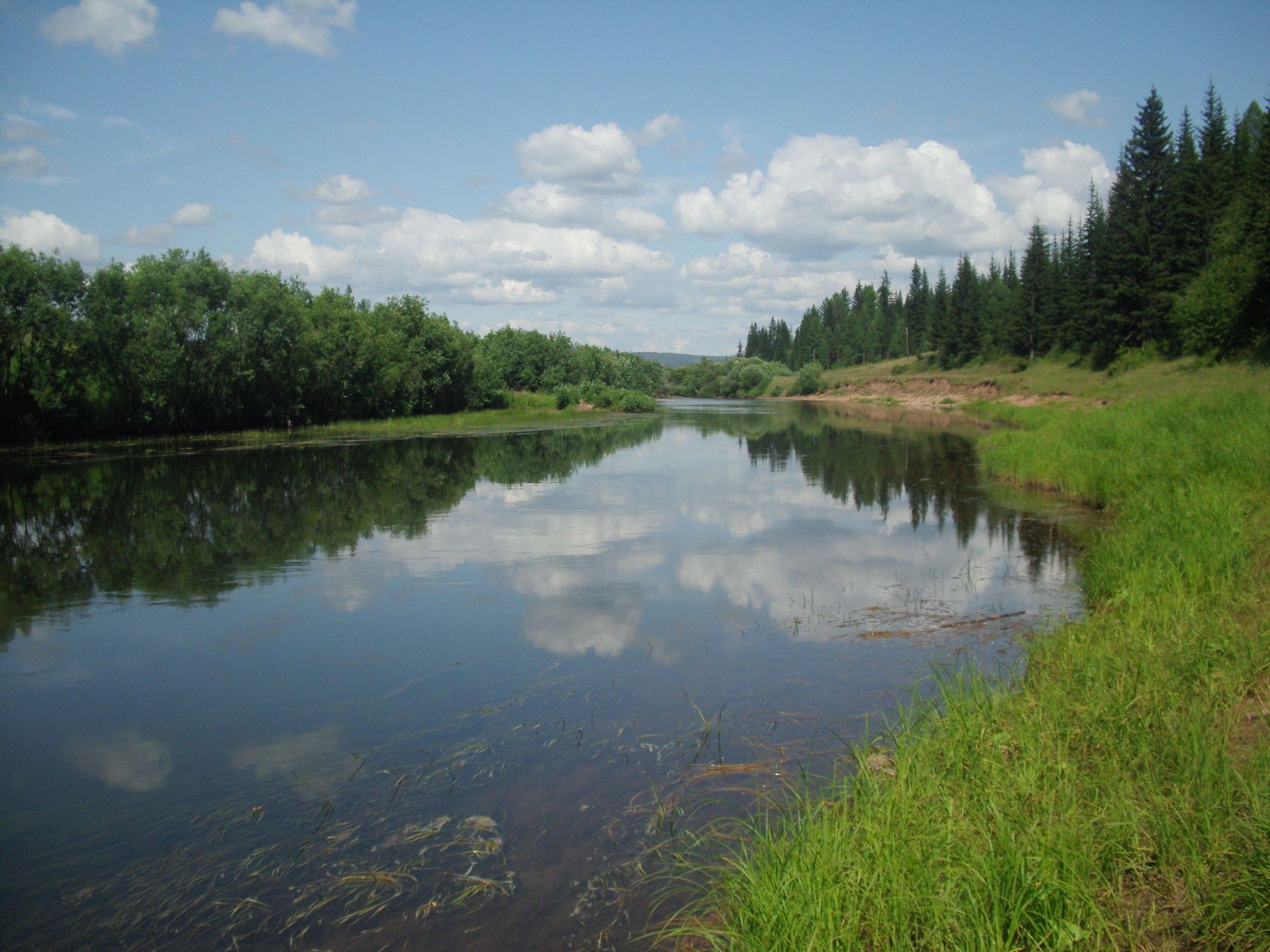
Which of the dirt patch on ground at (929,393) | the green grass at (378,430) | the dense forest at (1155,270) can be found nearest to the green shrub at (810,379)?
the dirt patch on ground at (929,393)

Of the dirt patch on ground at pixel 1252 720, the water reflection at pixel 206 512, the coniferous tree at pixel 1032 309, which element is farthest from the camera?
the coniferous tree at pixel 1032 309

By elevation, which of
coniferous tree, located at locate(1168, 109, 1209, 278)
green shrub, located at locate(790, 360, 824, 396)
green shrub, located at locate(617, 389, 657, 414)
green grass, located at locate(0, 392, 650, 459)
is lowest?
green grass, located at locate(0, 392, 650, 459)

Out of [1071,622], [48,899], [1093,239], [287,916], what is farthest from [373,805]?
[1093,239]

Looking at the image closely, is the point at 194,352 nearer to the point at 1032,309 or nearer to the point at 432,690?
the point at 432,690

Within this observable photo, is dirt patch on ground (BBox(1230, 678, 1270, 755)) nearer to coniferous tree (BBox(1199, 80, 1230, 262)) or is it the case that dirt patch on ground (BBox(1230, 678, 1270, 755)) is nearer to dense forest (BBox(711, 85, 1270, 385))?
dense forest (BBox(711, 85, 1270, 385))

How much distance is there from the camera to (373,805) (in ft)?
19.6

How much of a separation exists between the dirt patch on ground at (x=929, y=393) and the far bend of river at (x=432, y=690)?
1495 inches

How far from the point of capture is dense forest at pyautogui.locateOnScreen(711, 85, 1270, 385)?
3606 centimetres

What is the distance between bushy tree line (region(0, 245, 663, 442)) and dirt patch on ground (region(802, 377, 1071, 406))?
134ft

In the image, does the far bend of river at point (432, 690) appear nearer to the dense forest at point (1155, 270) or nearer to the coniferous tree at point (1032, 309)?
the dense forest at point (1155, 270)

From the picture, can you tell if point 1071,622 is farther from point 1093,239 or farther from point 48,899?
point 1093,239

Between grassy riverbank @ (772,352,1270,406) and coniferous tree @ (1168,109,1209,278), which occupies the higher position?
coniferous tree @ (1168,109,1209,278)

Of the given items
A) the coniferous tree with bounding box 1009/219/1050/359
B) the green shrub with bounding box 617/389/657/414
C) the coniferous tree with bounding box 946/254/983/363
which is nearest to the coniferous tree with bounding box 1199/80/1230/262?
the coniferous tree with bounding box 1009/219/1050/359

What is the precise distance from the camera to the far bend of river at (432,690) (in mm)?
5051
